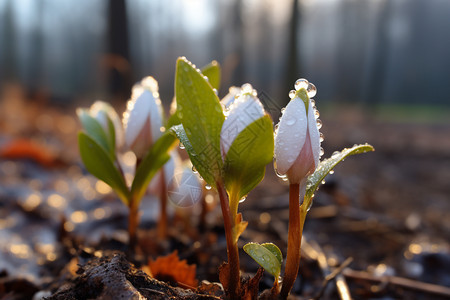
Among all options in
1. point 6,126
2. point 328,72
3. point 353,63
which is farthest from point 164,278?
point 328,72

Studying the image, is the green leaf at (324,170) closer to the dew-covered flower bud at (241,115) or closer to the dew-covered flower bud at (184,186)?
the dew-covered flower bud at (241,115)

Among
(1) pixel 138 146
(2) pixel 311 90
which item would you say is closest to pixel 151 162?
(1) pixel 138 146

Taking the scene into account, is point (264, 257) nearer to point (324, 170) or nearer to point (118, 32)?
point (324, 170)

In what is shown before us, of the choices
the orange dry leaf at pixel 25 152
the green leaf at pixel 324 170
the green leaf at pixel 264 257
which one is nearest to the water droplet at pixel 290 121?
the green leaf at pixel 324 170

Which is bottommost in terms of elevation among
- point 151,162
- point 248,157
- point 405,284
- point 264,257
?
point 405,284

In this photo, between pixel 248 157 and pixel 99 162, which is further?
pixel 99 162

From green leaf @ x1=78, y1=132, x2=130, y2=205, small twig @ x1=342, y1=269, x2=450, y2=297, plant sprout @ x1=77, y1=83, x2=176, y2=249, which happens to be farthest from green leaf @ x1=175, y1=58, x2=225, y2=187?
small twig @ x1=342, y1=269, x2=450, y2=297

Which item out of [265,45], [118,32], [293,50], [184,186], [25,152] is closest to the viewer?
[184,186]
